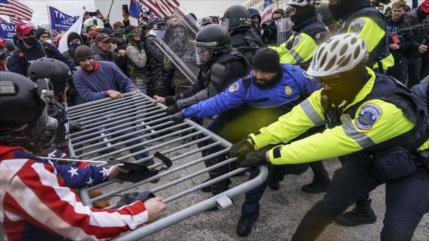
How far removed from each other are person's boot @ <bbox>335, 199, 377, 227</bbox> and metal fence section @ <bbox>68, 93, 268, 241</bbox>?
1218mm

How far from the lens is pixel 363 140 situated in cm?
195

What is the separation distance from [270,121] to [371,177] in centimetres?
111

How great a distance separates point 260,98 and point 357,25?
1.10m

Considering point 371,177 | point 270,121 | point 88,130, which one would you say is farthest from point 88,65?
point 371,177

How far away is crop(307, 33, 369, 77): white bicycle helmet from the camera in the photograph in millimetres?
1999

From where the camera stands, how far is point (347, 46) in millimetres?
2012

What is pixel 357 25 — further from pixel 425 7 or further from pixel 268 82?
pixel 425 7

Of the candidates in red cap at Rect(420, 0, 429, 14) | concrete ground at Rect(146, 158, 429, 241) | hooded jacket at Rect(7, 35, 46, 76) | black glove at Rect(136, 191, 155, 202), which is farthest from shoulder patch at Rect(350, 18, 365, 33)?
hooded jacket at Rect(7, 35, 46, 76)

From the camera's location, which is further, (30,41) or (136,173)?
(30,41)

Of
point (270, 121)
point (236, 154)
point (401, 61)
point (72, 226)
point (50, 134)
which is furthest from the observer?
point (401, 61)

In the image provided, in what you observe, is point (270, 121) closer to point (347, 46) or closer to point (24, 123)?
point (347, 46)

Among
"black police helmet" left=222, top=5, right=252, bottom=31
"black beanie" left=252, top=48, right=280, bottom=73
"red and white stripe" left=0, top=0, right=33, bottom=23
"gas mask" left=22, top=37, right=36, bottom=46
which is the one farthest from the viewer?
"red and white stripe" left=0, top=0, right=33, bottom=23

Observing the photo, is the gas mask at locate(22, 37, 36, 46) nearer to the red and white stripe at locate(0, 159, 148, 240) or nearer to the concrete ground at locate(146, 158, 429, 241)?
the concrete ground at locate(146, 158, 429, 241)

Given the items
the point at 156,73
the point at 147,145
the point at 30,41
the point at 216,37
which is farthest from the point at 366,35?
the point at 30,41
